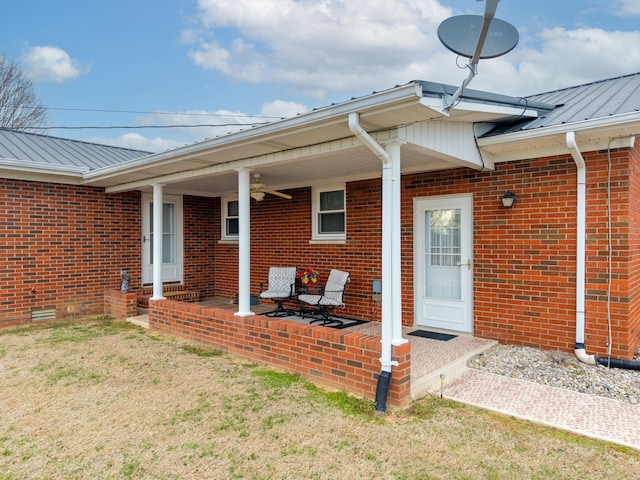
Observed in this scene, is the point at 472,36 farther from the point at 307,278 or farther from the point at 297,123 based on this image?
the point at 307,278

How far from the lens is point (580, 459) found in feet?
9.41

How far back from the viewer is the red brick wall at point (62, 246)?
23.6ft

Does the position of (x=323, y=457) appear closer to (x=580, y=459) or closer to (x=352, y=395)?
(x=352, y=395)

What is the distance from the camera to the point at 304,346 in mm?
4562

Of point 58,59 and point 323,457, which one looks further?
point 58,59

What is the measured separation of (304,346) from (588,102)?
15.6 ft

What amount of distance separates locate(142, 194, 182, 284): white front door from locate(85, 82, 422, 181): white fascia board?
279 cm

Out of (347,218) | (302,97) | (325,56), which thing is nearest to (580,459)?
(347,218)

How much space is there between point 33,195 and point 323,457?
7.27 meters

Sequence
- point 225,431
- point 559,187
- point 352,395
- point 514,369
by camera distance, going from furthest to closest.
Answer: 1. point 559,187
2. point 514,369
3. point 352,395
4. point 225,431

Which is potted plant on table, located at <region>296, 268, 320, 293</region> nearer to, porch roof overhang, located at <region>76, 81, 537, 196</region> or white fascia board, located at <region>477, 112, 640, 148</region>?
porch roof overhang, located at <region>76, 81, 537, 196</region>

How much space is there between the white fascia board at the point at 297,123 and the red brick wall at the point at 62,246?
2448mm

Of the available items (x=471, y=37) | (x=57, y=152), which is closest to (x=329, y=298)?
(x=471, y=37)

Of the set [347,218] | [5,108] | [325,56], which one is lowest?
[347,218]
